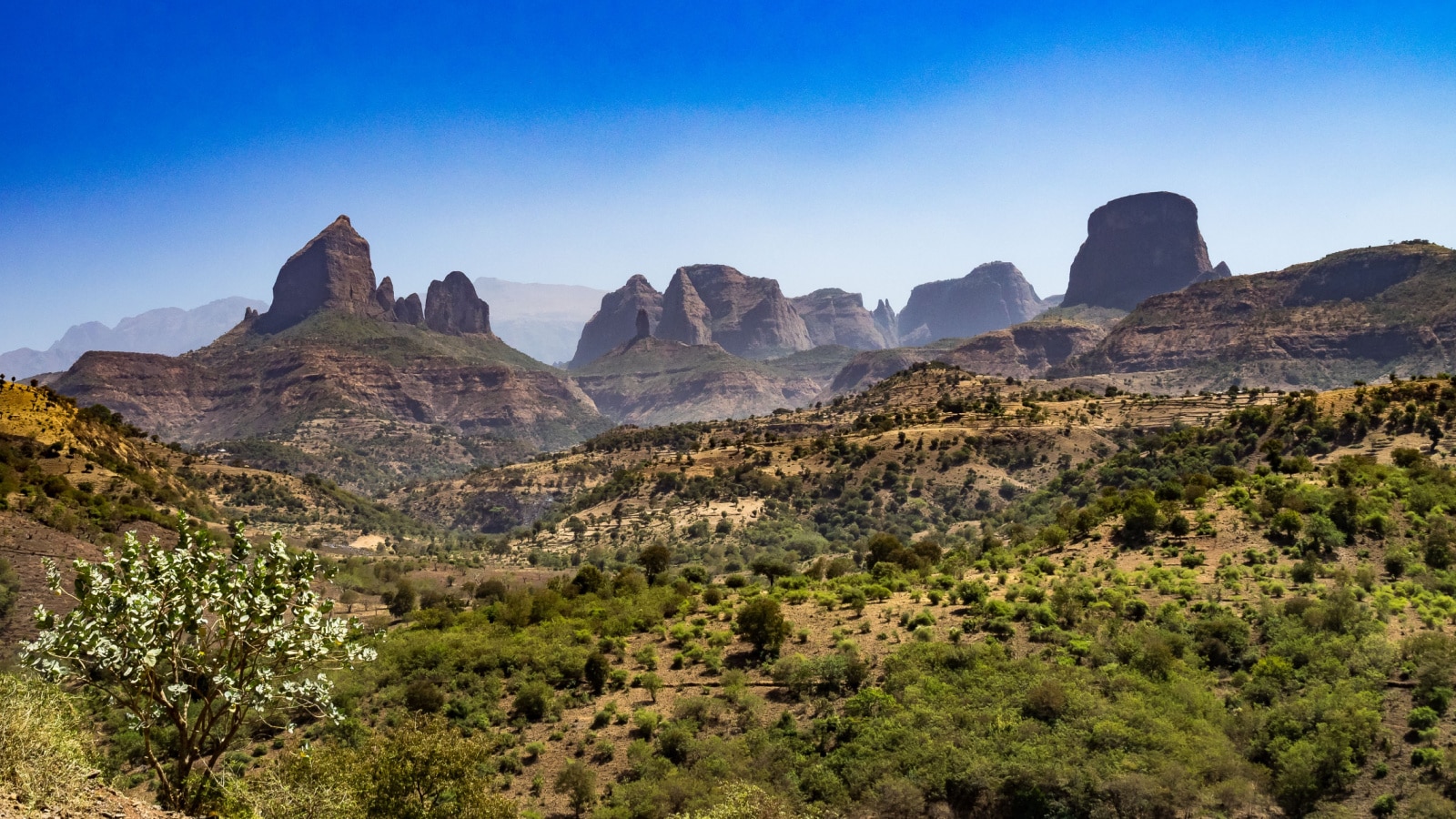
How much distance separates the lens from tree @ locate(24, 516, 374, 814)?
1034 cm

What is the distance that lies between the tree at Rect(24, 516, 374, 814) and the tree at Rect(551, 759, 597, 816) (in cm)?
1311

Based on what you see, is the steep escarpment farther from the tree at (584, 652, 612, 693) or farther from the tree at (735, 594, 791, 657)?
the tree at (584, 652, 612, 693)

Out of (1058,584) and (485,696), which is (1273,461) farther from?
(485,696)

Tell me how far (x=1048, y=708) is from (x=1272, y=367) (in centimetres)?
18748

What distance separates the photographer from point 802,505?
8719 centimetres

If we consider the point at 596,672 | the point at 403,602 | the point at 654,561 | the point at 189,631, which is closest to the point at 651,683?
the point at 596,672

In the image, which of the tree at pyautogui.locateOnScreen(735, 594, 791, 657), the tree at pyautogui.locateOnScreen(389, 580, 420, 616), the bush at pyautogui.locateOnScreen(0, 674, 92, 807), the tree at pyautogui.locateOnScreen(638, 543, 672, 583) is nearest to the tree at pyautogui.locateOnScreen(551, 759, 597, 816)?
the tree at pyautogui.locateOnScreen(735, 594, 791, 657)

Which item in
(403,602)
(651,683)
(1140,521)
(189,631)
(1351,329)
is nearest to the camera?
(189,631)

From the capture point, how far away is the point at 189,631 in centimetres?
1109

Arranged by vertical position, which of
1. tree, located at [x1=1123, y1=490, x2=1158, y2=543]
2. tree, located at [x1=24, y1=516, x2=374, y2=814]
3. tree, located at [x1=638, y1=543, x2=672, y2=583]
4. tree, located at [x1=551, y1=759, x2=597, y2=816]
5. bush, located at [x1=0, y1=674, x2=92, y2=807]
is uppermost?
tree, located at [x1=24, y1=516, x2=374, y2=814]

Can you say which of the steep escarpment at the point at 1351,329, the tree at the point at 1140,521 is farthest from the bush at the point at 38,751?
the steep escarpment at the point at 1351,329

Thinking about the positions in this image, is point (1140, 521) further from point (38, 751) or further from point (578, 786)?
point (38, 751)

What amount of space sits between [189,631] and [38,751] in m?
4.19

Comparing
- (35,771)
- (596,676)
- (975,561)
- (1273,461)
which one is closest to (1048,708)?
(596,676)
